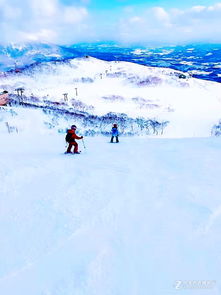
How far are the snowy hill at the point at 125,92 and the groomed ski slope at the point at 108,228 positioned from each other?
29611 mm

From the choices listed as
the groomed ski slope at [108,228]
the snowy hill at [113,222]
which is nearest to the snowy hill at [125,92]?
the snowy hill at [113,222]

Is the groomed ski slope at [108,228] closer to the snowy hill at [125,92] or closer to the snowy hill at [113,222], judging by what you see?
the snowy hill at [113,222]

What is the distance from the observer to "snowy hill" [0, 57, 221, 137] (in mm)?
52438

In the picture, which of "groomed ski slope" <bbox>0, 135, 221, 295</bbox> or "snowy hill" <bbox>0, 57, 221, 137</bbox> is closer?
"groomed ski slope" <bbox>0, 135, 221, 295</bbox>

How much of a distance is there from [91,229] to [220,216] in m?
3.08

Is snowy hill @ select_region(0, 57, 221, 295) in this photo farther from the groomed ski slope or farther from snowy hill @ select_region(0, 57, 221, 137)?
snowy hill @ select_region(0, 57, 221, 137)

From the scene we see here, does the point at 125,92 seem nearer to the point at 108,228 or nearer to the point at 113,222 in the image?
the point at 113,222

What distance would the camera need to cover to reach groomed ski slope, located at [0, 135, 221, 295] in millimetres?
4281

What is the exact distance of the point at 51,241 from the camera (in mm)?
5262

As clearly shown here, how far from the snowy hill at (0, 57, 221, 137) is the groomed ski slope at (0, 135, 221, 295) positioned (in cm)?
2961

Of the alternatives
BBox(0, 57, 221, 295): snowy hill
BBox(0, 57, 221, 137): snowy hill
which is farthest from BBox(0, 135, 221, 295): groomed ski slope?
BBox(0, 57, 221, 137): snowy hill

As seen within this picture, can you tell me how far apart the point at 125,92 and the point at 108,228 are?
81.9 m

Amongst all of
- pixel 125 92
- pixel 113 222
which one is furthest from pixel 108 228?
pixel 125 92

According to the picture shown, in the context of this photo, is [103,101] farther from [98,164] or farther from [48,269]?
[48,269]
